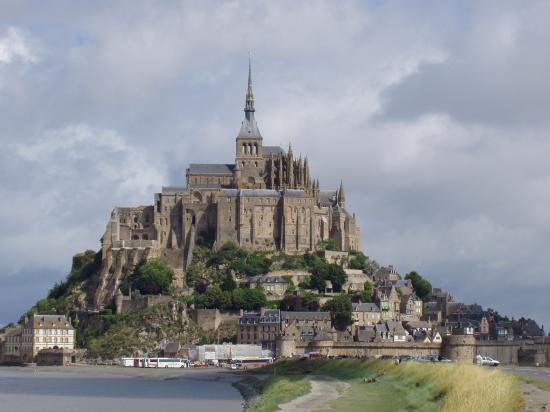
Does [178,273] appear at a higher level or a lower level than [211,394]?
higher

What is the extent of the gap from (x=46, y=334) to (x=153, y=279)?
1260 cm

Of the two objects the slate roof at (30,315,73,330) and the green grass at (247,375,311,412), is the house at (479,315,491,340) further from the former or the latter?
the green grass at (247,375,311,412)

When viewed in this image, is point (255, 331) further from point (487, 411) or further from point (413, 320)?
point (487, 411)

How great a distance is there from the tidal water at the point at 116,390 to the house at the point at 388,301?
24898mm

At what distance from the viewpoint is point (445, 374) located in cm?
5275

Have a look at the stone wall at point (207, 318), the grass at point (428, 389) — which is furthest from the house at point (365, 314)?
the grass at point (428, 389)

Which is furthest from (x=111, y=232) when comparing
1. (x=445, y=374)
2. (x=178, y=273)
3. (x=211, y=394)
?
(x=445, y=374)

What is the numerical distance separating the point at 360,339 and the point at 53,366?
3117cm

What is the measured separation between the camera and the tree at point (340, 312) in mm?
116250

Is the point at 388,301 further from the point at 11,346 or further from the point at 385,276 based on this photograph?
the point at 11,346

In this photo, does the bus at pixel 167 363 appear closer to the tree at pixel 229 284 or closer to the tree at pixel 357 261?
the tree at pixel 229 284

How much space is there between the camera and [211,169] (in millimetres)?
137750

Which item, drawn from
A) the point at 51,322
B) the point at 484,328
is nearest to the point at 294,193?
the point at 484,328

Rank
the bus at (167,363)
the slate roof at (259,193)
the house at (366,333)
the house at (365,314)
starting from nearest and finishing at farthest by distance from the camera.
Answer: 1. the bus at (167,363)
2. the house at (366,333)
3. the house at (365,314)
4. the slate roof at (259,193)
